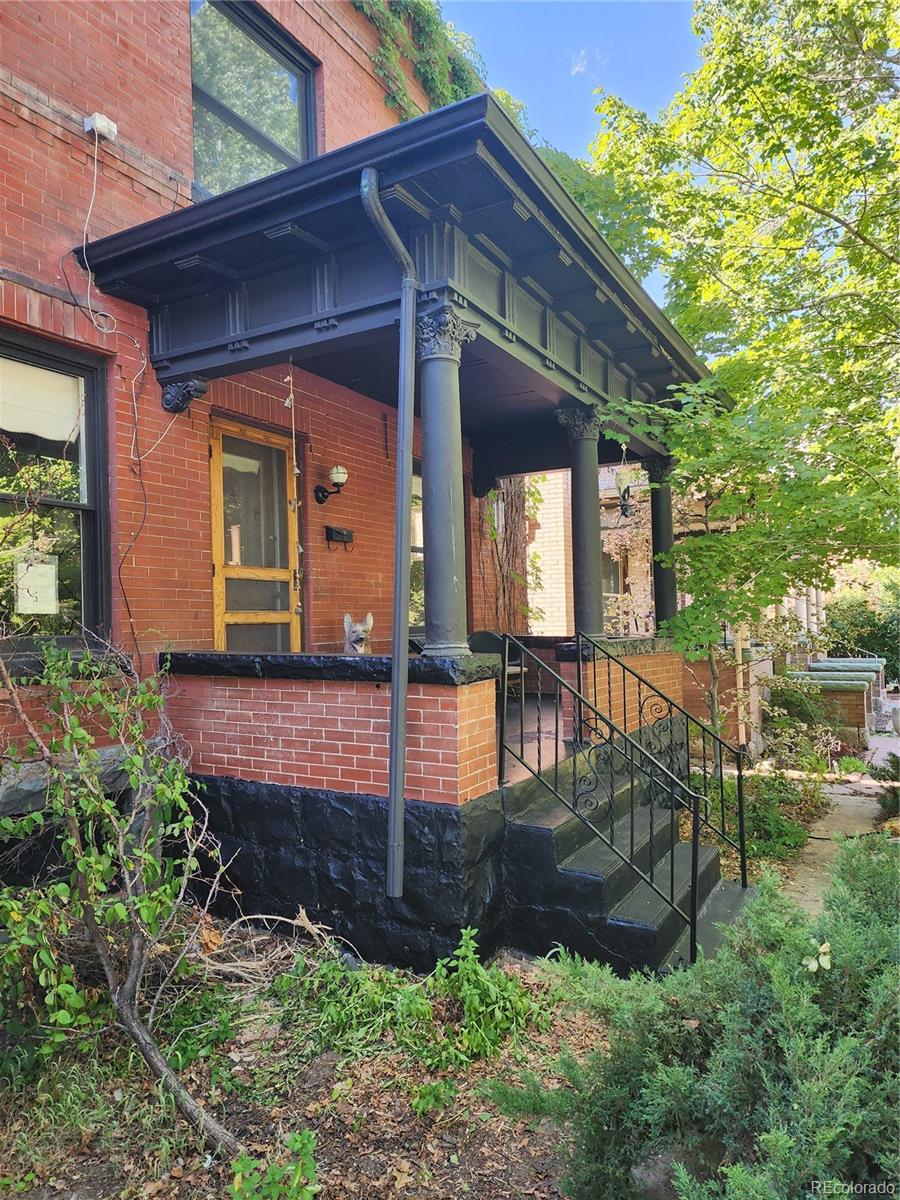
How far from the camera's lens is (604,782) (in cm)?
467

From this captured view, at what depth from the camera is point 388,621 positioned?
6.61m

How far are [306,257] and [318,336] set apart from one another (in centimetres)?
45

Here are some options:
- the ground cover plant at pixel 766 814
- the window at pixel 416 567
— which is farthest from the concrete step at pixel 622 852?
the window at pixel 416 567

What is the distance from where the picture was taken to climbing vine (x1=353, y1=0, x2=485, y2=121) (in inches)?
264

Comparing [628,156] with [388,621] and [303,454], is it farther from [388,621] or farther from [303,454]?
[388,621]

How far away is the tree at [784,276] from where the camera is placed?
560cm

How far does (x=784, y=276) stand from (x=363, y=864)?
6834 mm

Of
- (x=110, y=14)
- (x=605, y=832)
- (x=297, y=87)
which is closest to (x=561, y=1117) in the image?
(x=605, y=832)

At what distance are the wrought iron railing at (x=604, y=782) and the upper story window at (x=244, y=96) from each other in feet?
14.3

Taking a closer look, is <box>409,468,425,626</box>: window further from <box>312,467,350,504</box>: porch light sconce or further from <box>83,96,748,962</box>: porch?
<box>83,96,748,962</box>: porch

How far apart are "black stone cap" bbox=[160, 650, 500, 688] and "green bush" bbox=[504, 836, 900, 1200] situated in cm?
169

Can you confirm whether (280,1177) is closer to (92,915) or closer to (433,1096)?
(433,1096)

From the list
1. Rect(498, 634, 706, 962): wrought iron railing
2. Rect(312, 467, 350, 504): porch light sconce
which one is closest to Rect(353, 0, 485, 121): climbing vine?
Rect(312, 467, 350, 504): porch light sconce

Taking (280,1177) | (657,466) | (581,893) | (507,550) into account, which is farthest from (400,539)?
(507,550)
